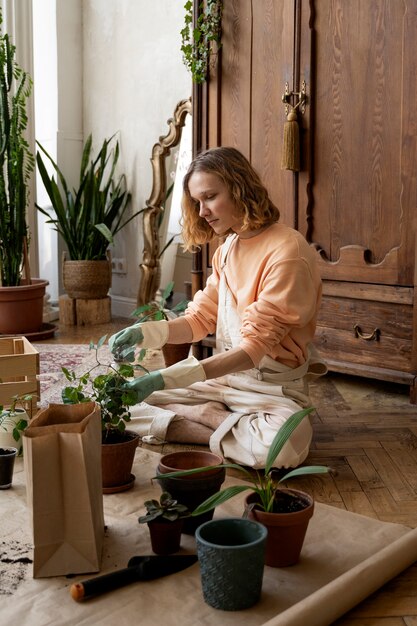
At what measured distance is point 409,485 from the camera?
2.21 m

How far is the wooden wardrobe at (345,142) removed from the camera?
10.2ft

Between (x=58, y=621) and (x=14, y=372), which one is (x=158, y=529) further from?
(x=14, y=372)

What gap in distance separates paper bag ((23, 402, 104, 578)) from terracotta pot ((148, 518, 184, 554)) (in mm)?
125

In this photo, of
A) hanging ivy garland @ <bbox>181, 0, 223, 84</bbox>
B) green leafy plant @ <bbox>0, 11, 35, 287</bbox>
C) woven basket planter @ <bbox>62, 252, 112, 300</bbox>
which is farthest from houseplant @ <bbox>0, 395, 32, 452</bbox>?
woven basket planter @ <bbox>62, 252, 112, 300</bbox>

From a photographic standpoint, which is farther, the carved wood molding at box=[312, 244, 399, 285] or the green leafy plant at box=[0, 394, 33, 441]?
the carved wood molding at box=[312, 244, 399, 285]

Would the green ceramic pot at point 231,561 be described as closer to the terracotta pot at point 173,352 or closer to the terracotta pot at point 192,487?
the terracotta pot at point 192,487

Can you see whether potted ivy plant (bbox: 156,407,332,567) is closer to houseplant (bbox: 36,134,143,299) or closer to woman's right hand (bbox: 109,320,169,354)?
woman's right hand (bbox: 109,320,169,354)

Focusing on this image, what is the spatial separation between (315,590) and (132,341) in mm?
1094

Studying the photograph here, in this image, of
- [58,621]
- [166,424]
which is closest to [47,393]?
[166,424]

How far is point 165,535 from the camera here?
1656 millimetres

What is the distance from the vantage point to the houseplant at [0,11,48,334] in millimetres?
4453

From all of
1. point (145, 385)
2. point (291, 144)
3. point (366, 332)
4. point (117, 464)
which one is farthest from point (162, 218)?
point (117, 464)

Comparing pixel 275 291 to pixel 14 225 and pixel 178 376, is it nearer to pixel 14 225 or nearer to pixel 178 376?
pixel 178 376

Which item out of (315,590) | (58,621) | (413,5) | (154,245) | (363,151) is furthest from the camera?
(154,245)
